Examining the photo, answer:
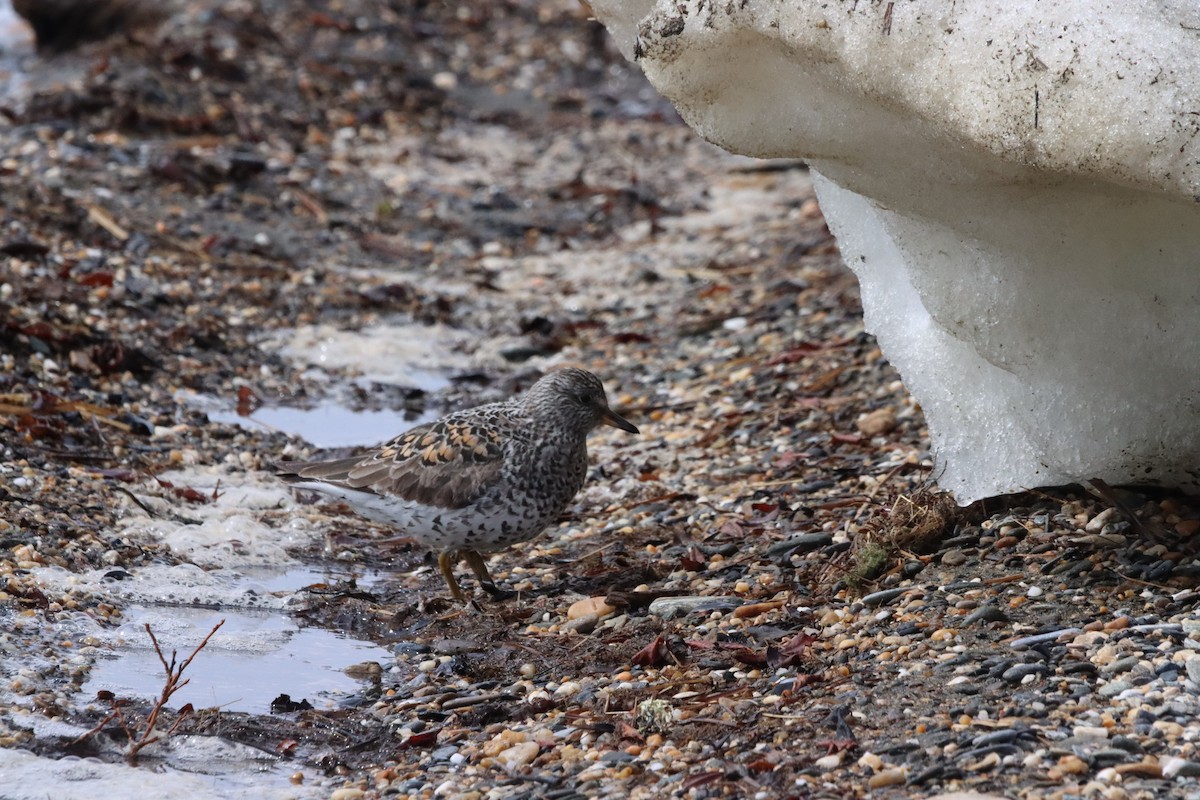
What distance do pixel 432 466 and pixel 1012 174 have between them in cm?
276

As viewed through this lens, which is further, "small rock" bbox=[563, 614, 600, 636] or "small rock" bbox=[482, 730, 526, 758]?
"small rock" bbox=[563, 614, 600, 636]

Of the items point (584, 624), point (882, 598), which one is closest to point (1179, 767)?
point (882, 598)

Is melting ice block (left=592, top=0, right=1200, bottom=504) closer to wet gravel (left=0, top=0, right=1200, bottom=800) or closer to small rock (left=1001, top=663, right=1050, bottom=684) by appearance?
wet gravel (left=0, top=0, right=1200, bottom=800)

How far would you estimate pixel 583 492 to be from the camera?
6.84 meters

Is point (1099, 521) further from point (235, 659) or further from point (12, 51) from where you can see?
point (12, 51)

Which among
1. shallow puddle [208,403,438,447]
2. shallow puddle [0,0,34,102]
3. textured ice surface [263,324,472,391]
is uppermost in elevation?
shallow puddle [0,0,34,102]

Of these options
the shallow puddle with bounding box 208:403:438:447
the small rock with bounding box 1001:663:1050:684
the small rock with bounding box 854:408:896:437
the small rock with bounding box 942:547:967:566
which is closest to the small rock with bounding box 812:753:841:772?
the small rock with bounding box 1001:663:1050:684

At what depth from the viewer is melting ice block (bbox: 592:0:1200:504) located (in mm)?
3816

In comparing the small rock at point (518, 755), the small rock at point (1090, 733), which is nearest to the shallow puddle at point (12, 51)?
the small rock at point (518, 755)

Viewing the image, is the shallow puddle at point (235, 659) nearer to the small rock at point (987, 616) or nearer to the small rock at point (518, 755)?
the small rock at point (518, 755)

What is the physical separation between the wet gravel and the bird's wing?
435 mm

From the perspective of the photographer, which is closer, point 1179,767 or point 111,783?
point 1179,767

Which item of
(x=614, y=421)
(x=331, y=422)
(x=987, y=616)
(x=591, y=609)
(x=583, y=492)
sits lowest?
(x=987, y=616)

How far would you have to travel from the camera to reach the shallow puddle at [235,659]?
470 cm
